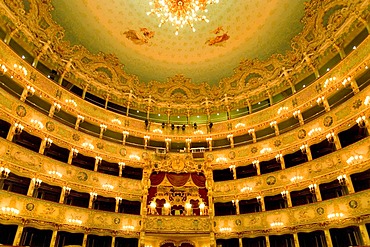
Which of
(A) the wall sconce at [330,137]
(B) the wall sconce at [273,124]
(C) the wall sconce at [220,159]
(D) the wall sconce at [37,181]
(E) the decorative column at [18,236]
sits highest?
(B) the wall sconce at [273,124]

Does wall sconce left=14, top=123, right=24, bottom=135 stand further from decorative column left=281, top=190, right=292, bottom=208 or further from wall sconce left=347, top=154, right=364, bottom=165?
wall sconce left=347, top=154, right=364, bottom=165

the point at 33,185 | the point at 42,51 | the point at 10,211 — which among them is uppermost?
the point at 42,51

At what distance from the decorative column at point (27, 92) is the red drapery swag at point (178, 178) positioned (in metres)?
10.6

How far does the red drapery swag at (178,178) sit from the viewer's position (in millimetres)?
21438

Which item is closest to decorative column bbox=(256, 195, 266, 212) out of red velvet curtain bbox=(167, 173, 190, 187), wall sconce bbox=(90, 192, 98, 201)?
red velvet curtain bbox=(167, 173, 190, 187)

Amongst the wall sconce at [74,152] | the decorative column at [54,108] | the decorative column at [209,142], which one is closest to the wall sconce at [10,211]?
the wall sconce at [74,152]

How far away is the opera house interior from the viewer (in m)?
17.0

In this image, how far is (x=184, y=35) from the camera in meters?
24.9

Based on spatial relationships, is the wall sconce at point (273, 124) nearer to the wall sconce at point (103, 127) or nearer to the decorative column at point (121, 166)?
the decorative column at point (121, 166)

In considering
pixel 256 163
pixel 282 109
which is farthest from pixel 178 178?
pixel 282 109

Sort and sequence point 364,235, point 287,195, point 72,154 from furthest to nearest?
1. point 72,154
2. point 287,195
3. point 364,235

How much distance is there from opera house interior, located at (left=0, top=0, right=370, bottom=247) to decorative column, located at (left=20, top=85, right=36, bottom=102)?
100mm

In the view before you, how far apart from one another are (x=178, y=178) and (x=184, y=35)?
1296cm

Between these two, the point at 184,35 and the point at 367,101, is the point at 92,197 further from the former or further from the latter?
the point at 367,101
